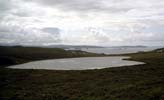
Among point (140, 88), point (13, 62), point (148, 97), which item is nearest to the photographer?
point (148, 97)

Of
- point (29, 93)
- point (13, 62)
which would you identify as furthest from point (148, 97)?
point (13, 62)

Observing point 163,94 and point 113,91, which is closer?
point 163,94

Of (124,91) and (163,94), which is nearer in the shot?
(163,94)

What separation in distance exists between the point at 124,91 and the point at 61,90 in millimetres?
12946

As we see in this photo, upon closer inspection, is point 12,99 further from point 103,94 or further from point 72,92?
point 103,94

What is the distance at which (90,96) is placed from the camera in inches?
1463

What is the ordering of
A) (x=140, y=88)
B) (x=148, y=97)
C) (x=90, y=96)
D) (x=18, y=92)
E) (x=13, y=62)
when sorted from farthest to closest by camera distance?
(x=13, y=62)
(x=18, y=92)
(x=140, y=88)
(x=90, y=96)
(x=148, y=97)

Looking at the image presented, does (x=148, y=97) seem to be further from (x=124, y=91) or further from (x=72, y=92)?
(x=72, y=92)

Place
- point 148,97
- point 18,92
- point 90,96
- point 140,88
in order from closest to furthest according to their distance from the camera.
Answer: point 148,97
point 90,96
point 140,88
point 18,92

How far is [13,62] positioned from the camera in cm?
12419

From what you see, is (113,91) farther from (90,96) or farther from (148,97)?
(148,97)

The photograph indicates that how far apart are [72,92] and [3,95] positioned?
13.3 metres

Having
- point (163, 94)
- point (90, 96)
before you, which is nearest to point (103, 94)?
point (90, 96)

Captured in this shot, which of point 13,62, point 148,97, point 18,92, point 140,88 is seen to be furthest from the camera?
point 13,62
